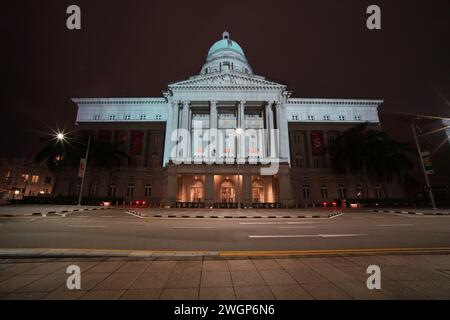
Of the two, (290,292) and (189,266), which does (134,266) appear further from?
(290,292)

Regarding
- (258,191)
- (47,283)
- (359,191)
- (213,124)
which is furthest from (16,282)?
(359,191)

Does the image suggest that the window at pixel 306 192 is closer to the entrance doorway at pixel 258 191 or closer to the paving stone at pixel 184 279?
the entrance doorway at pixel 258 191

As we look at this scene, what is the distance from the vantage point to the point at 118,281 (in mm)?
3936

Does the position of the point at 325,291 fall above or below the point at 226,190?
below

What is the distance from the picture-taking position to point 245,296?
132 inches

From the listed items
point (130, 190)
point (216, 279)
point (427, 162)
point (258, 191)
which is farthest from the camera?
point (258, 191)

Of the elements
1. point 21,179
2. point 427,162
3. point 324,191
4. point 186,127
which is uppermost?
point 186,127

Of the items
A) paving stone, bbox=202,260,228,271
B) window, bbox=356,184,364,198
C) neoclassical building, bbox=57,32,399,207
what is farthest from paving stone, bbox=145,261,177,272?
window, bbox=356,184,364,198

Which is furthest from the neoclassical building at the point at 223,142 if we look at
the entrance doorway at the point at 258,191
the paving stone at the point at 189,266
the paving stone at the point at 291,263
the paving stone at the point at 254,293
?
the paving stone at the point at 254,293

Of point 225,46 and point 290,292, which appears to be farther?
point 225,46

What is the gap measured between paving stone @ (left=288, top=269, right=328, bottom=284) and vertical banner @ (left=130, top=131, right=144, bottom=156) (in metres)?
43.9

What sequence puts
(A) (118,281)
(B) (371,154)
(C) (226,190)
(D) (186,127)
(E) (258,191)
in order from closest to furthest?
1. (A) (118,281)
2. (B) (371,154)
3. (D) (186,127)
4. (C) (226,190)
5. (E) (258,191)

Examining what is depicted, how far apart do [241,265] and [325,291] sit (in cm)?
197

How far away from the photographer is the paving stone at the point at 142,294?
324 cm
